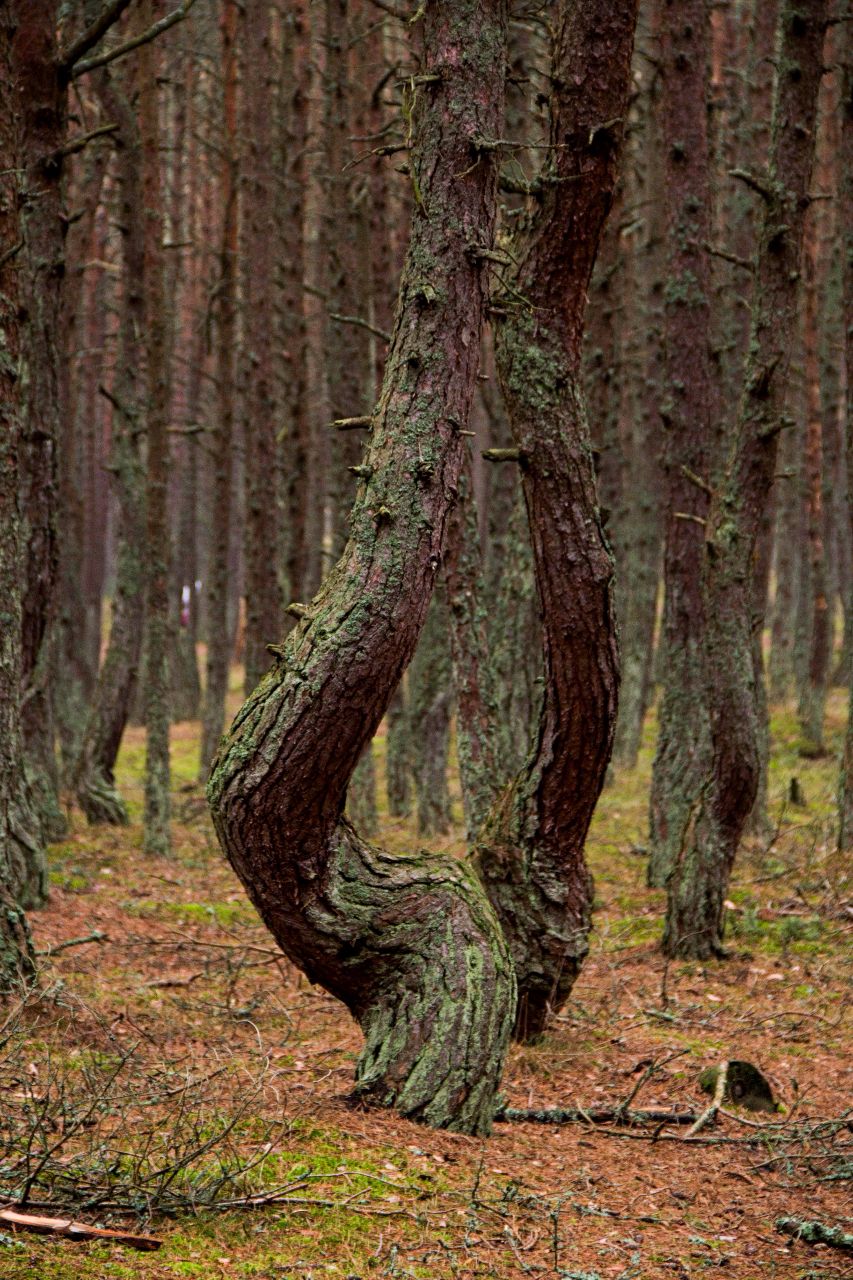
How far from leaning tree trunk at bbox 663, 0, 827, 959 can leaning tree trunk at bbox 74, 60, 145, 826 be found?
7.41 metres

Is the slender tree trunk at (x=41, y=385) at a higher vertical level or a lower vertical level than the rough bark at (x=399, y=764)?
higher

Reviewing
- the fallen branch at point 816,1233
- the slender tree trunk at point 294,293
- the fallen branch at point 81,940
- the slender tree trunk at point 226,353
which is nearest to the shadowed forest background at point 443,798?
the fallen branch at point 816,1233

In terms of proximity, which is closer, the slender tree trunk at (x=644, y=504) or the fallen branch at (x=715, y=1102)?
the fallen branch at (x=715, y=1102)

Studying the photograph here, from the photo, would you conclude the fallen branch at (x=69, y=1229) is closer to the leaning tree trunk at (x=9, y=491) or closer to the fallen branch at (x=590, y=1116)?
the fallen branch at (x=590, y=1116)

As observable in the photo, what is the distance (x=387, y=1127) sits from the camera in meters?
5.21

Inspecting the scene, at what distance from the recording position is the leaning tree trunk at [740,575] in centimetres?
855

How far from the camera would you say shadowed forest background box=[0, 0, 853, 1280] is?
4730 millimetres

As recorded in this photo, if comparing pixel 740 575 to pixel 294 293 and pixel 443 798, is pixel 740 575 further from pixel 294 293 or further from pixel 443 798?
pixel 294 293

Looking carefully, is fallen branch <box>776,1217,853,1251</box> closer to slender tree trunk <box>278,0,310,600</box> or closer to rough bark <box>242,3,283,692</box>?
rough bark <box>242,3,283,692</box>

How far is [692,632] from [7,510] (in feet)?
19.9

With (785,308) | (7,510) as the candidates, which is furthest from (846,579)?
(7,510)

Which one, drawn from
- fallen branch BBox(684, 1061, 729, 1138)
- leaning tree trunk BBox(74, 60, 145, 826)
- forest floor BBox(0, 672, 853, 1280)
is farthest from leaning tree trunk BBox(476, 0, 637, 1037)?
leaning tree trunk BBox(74, 60, 145, 826)

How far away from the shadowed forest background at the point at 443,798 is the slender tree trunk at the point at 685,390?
0.03 m

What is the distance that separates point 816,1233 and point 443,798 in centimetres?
969
